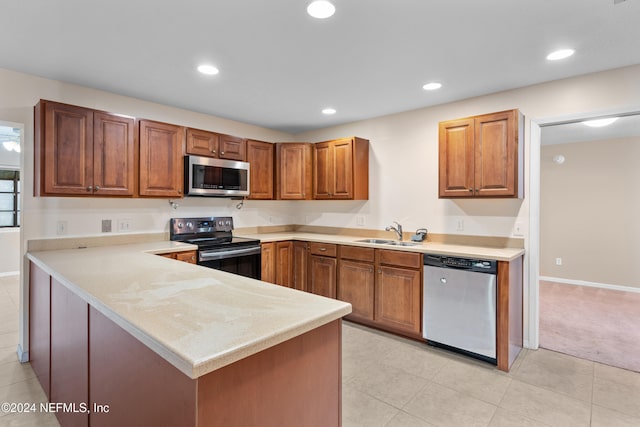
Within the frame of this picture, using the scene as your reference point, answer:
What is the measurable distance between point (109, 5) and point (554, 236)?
6377 millimetres

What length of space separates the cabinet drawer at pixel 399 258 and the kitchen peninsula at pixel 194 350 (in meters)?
1.94

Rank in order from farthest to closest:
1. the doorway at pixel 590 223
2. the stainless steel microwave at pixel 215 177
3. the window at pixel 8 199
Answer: the window at pixel 8 199 < the doorway at pixel 590 223 < the stainless steel microwave at pixel 215 177

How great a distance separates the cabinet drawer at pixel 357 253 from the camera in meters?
3.47

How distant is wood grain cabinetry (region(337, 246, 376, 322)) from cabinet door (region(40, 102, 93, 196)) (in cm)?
250

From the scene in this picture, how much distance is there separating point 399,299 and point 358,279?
19.9 inches

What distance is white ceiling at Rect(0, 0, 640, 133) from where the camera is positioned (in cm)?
185

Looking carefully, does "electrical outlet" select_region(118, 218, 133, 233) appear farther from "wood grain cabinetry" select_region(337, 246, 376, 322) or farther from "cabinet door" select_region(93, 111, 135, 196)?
"wood grain cabinetry" select_region(337, 246, 376, 322)

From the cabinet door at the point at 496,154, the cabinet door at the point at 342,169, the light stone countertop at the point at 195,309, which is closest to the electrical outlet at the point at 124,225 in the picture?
the light stone countertop at the point at 195,309

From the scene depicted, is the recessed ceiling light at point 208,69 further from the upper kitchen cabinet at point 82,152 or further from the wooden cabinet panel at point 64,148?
the wooden cabinet panel at point 64,148

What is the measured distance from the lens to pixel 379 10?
184cm

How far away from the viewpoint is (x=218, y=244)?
340cm

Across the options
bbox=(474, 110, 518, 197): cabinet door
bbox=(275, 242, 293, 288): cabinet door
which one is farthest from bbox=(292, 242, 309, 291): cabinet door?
bbox=(474, 110, 518, 197): cabinet door

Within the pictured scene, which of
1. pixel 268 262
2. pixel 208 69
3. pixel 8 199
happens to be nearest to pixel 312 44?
pixel 208 69

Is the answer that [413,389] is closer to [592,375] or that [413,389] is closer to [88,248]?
[592,375]
